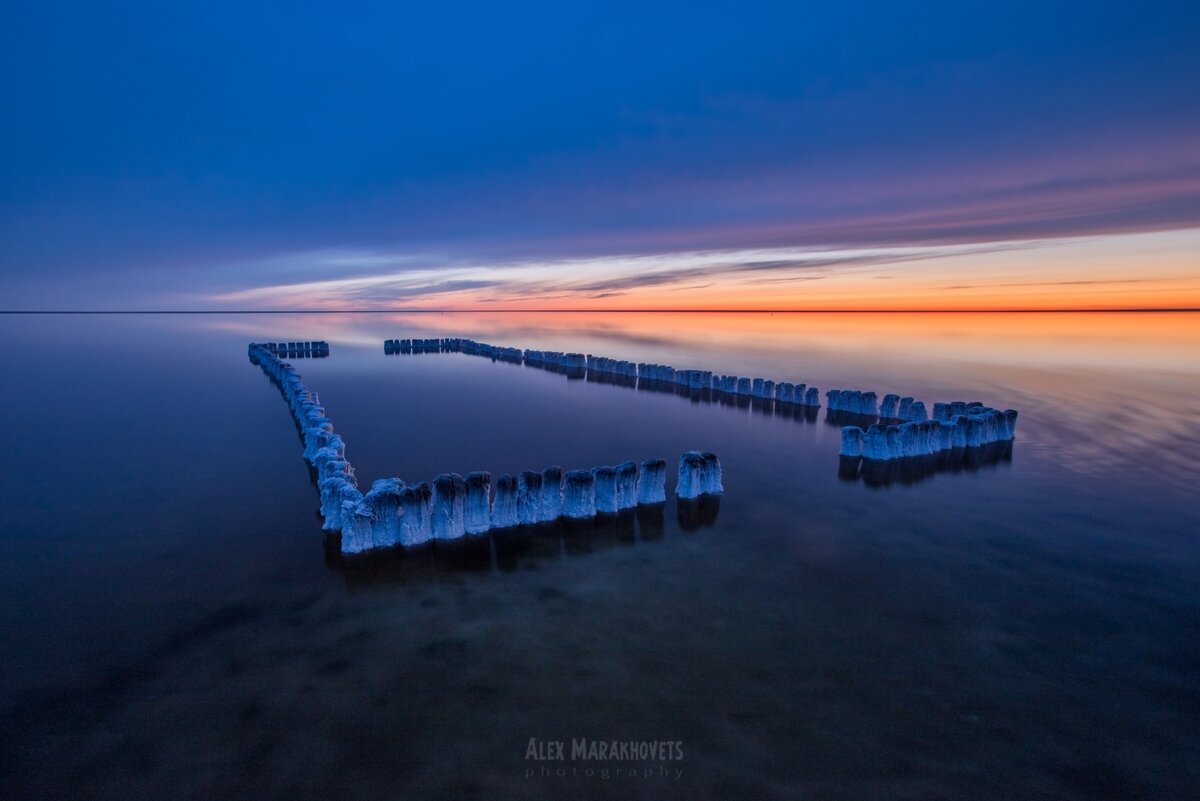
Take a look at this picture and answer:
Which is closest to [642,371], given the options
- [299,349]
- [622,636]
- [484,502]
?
[484,502]

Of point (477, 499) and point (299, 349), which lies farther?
point (299, 349)

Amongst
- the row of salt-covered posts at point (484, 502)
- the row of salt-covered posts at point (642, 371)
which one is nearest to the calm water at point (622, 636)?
the row of salt-covered posts at point (484, 502)

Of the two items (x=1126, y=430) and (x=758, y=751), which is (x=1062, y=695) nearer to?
(x=758, y=751)

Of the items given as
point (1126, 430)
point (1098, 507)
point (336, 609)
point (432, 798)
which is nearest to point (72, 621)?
point (336, 609)

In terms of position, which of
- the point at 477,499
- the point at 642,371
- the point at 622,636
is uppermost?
the point at 477,499

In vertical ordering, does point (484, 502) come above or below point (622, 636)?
above

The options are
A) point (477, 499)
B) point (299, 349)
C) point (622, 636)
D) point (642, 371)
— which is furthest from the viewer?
point (299, 349)

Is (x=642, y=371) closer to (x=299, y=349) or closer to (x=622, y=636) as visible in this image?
(x=622, y=636)
